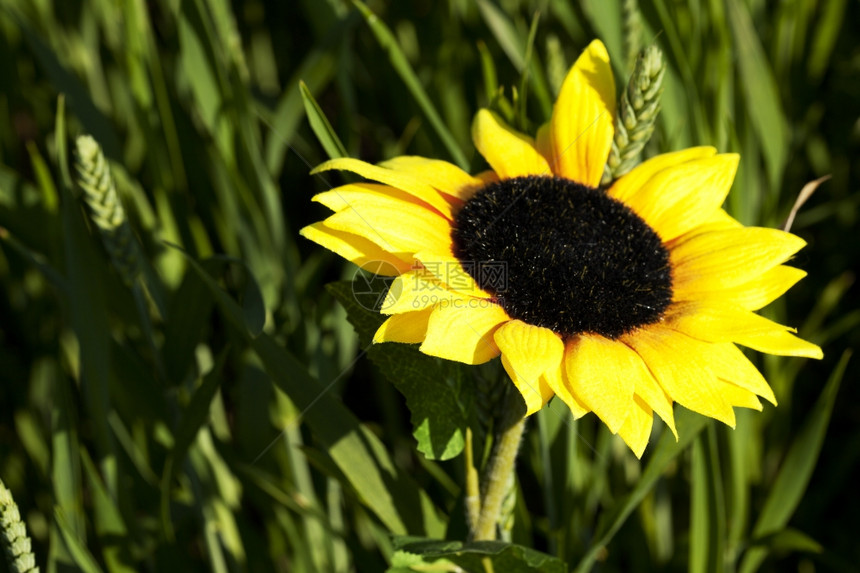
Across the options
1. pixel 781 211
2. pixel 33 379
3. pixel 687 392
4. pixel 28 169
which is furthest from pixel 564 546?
pixel 28 169

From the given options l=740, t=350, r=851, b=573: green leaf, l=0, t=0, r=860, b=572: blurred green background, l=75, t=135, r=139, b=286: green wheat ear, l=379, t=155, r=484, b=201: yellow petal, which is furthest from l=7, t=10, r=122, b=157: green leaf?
l=740, t=350, r=851, b=573: green leaf

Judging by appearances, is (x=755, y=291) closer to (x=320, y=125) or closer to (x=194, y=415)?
(x=320, y=125)

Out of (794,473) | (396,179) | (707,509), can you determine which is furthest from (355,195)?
(794,473)

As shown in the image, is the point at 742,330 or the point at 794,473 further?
the point at 794,473

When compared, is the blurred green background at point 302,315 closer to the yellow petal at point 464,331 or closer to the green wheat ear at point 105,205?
the green wheat ear at point 105,205

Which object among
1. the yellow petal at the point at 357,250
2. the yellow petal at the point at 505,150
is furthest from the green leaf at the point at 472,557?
the yellow petal at the point at 505,150
